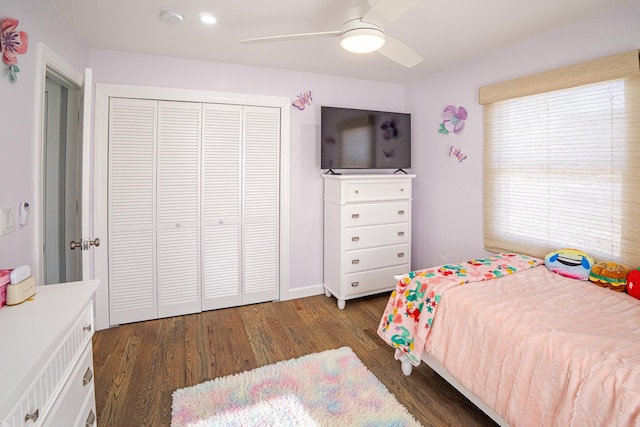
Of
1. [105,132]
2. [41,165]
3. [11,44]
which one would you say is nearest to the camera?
[11,44]

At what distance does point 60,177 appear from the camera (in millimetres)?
2432

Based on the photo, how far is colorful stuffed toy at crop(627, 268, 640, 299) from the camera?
73.4 inches

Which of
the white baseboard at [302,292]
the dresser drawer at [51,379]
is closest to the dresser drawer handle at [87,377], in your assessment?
the dresser drawer at [51,379]

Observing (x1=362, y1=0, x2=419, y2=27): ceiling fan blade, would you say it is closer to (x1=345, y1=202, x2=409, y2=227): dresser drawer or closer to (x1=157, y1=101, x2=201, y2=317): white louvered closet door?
(x1=345, y1=202, x2=409, y2=227): dresser drawer

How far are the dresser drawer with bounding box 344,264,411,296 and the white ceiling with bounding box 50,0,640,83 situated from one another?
6.61 feet

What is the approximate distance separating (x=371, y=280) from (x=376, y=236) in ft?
1.48

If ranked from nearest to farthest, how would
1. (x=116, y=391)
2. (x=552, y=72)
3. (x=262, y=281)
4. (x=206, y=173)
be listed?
(x=116, y=391) → (x=552, y=72) → (x=206, y=173) → (x=262, y=281)

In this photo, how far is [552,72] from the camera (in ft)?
7.72

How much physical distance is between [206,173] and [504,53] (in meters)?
2.75

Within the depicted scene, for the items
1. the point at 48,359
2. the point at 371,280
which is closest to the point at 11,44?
the point at 48,359

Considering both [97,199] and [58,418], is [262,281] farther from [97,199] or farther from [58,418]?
[58,418]

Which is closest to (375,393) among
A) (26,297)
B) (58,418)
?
(58,418)

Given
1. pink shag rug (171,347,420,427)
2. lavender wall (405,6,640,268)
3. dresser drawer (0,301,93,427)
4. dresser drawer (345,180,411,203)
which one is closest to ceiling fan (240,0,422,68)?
lavender wall (405,6,640,268)

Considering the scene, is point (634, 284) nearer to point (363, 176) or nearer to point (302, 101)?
point (363, 176)
